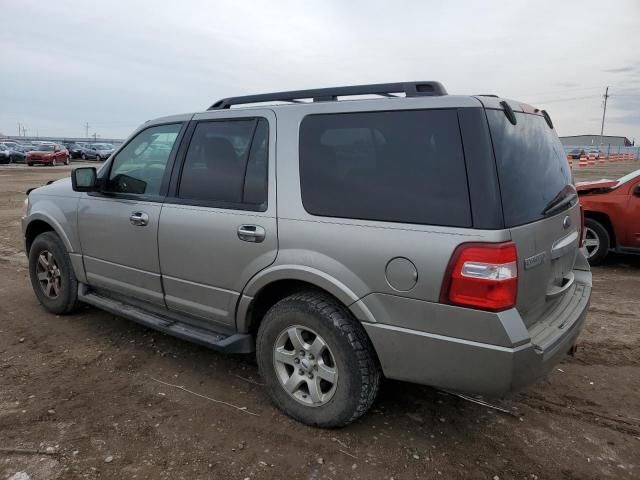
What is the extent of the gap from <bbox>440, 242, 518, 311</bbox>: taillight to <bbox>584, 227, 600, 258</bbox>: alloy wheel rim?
528cm

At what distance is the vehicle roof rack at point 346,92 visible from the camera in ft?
9.07

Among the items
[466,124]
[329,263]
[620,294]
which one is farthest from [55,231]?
[620,294]

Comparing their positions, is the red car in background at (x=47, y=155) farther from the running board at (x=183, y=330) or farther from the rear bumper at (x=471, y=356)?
the rear bumper at (x=471, y=356)

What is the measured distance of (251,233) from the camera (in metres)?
3.02

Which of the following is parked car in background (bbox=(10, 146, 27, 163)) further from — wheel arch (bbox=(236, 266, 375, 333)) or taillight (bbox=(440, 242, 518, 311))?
taillight (bbox=(440, 242, 518, 311))

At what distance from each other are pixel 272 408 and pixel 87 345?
1.90 meters

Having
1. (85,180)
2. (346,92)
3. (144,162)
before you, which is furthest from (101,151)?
(346,92)

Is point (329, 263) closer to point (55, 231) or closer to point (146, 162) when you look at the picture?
point (146, 162)

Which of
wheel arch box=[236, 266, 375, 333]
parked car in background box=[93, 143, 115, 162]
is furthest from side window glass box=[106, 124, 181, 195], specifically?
parked car in background box=[93, 143, 115, 162]

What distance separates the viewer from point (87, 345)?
13.7 ft

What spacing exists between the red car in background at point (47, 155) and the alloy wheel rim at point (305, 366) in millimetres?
34743

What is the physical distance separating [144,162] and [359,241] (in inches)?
83.5

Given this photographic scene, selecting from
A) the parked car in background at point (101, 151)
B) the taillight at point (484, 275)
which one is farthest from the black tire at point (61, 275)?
the parked car in background at point (101, 151)

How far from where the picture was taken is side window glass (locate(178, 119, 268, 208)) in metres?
3.13
